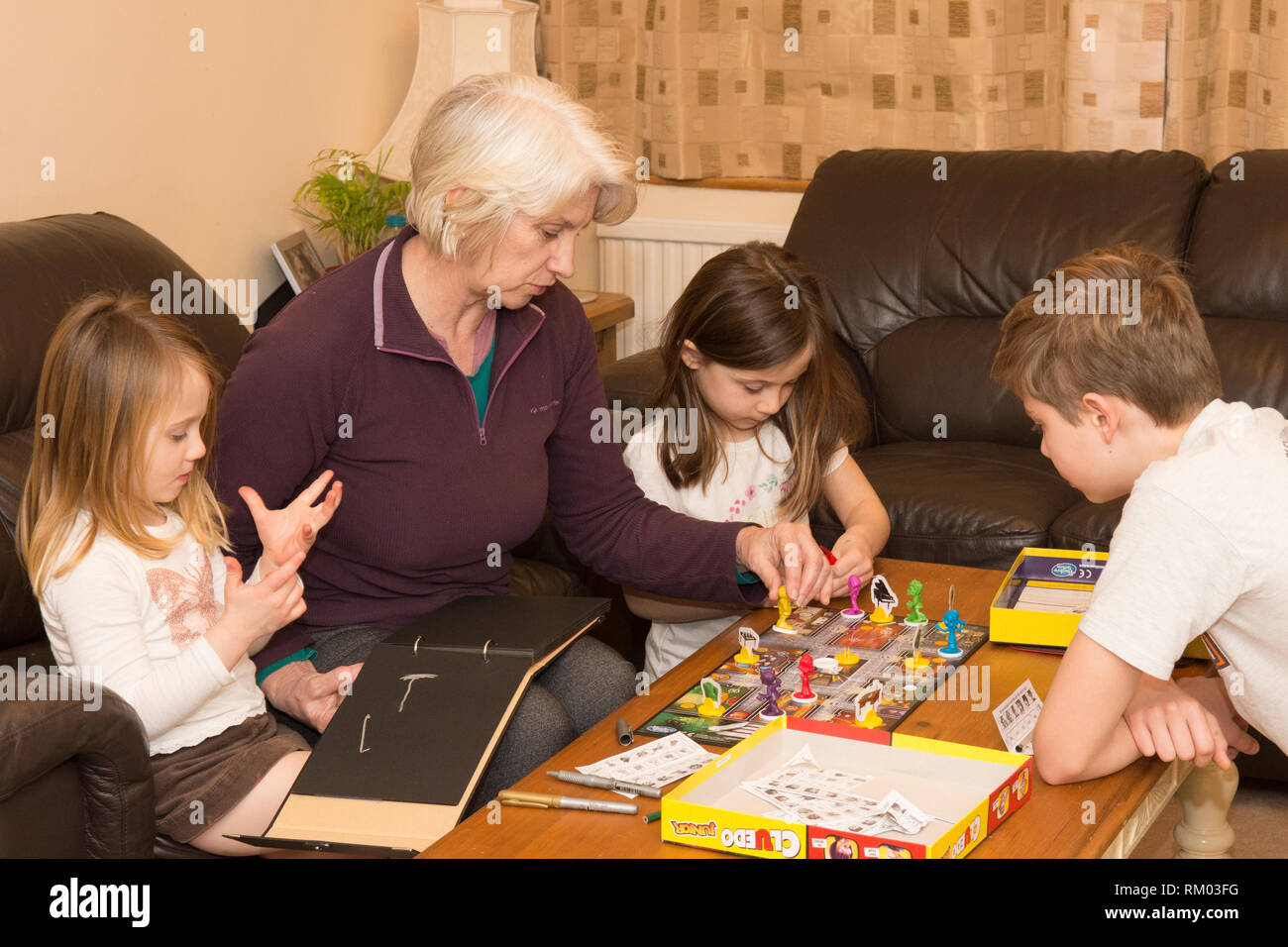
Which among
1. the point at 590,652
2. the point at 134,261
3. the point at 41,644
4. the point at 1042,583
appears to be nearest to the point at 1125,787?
the point at 1042,583

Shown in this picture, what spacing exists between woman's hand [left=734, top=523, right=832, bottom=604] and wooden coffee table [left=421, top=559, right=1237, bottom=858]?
0.33 feet

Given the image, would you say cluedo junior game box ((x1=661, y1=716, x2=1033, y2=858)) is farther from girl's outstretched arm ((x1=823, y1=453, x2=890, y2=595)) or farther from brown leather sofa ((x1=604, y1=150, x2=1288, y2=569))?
brown leather sofa ((x1=604, y1=150, x2=1288, y2=569))

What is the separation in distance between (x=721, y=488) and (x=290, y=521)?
0.74m

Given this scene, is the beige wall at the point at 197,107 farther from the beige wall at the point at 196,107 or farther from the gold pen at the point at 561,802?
the gold pen at the point at 561,802

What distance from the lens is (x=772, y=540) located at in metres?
1.75

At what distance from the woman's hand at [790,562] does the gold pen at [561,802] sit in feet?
1.72

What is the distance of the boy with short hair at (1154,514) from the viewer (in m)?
1.23

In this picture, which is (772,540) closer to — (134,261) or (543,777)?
(543,777)

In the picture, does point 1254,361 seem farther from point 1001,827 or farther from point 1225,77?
point 1001,827

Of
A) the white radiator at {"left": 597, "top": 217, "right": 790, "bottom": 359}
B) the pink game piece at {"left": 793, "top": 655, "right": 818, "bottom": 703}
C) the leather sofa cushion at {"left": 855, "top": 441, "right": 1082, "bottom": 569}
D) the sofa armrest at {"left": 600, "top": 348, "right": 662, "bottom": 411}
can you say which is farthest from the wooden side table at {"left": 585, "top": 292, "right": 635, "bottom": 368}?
the pink game piece at {"left": 793, "top": 655, "right": 818, "bottom": 703}

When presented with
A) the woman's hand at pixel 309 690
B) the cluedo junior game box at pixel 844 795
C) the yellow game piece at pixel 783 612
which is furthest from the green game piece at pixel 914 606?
the woman's hand at pixel 309 690
